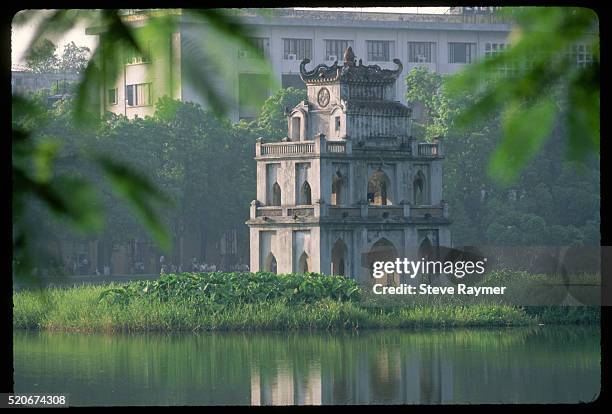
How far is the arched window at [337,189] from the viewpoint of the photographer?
33.3 ft

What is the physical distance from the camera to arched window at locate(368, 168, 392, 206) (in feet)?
32.5

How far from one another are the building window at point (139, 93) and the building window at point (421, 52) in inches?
133

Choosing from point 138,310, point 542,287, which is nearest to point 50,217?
point 542,287

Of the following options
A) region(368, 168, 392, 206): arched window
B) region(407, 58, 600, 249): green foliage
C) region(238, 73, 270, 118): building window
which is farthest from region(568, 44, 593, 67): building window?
region(368, 168, 392, 206): arched window

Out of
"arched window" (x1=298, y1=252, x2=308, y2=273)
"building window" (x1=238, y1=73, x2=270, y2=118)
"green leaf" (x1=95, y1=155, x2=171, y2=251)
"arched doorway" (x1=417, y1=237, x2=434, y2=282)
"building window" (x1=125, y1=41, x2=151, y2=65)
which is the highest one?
"building window" (x1=125, y1=41, x2=151, y2=65)

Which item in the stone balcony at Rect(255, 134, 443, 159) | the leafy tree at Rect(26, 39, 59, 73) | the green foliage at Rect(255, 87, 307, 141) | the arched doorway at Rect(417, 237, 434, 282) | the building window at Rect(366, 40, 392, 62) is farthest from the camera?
the stone balcony at Rect(255, 134, 443, 159)

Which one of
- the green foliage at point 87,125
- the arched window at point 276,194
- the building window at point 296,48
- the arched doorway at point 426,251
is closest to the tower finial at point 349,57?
the building window at point 296,48

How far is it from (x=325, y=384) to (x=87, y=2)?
163 inches

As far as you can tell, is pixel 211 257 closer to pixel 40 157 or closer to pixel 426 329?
pixel 426 329

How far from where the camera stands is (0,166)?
4746mm

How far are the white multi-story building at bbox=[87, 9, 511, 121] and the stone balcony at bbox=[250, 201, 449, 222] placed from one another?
2.80 feet

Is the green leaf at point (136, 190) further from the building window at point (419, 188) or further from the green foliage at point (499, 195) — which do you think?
the building window at point (419, 188)

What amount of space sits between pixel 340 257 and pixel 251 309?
3.33m

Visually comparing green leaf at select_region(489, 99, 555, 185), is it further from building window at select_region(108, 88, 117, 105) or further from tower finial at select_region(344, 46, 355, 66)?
A: tower finial at select_region(344, 46, 355, 66)
